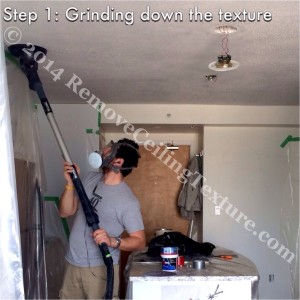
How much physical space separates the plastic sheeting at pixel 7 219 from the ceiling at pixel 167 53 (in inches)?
38.9

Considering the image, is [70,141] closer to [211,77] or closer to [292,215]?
[211,77]

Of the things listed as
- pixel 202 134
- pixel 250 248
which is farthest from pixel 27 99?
pixel 250 248

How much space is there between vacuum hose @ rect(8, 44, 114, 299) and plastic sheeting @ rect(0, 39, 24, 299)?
0.95 m

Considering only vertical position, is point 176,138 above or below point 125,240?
above

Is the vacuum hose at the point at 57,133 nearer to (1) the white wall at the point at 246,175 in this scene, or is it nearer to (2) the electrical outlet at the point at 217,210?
(1) the white wall at the point at 246,175

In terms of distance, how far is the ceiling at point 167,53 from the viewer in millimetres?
2051

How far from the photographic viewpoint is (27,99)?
254 cm

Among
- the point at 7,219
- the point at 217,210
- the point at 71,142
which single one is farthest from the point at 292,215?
the point at 7,219

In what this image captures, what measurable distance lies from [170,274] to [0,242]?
127 cm

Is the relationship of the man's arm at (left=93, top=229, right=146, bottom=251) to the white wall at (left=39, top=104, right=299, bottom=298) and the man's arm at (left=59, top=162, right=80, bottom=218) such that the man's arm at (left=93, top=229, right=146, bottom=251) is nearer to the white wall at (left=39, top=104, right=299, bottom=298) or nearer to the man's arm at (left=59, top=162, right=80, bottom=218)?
the man's arm at (left=59, top=162, right=80, bottom=218)

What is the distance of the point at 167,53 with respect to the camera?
2.71m

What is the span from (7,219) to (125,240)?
1134 mm

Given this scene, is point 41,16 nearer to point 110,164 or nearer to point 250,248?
point 110,164

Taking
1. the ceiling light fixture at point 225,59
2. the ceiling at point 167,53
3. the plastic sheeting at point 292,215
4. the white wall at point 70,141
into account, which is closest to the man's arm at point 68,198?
the ceiling at point 167,53
